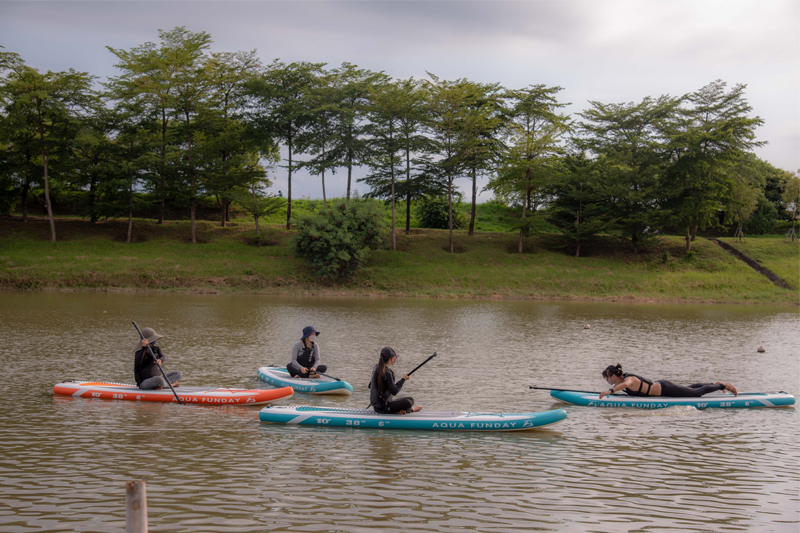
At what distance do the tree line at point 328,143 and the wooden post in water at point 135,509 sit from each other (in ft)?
133

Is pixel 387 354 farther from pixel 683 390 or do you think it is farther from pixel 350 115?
pixel 350 115

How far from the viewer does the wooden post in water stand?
4281 mm

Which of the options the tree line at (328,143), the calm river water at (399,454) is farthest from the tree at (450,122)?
the calm river water at (399,454)

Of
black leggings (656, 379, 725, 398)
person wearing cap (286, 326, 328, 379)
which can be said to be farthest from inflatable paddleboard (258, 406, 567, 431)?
black leggings (656, 379, 725, 398)

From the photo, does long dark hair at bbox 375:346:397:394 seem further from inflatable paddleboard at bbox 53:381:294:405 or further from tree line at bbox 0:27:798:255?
tree line at bbox 0:27:798:255

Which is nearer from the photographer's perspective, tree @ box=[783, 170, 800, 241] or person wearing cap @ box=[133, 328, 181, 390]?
person wearing cap @ box=[133, 328, 181, 390]

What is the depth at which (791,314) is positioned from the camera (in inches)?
1300

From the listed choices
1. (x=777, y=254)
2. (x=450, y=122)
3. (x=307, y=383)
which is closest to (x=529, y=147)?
(x=450, y=122)

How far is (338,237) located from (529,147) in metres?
19.2

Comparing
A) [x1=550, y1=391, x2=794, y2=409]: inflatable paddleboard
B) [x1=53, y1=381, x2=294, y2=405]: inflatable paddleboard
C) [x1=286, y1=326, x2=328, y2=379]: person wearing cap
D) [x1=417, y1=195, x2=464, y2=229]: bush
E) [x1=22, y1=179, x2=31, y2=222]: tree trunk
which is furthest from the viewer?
[x1=417, y1=195, x2=464, y2=229]: bush

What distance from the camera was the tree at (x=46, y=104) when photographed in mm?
38875

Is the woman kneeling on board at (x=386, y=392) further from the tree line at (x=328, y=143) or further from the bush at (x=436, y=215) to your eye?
the bush at (x=436, y=215)

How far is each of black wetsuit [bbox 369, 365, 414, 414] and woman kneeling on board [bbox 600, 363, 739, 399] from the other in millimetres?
4624

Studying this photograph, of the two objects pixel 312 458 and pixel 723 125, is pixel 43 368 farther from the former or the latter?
pixel 723 125
